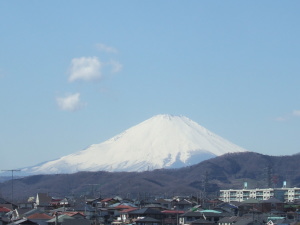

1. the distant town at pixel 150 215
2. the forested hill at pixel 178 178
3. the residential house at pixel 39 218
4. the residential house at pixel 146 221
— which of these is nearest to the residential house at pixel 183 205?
the distant town at pixel 150 215

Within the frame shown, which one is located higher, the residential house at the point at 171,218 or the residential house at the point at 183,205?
the residential house at the point at 183,205

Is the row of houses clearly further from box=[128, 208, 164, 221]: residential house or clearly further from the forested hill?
the forested hill

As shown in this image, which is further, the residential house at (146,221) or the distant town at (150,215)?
the residential house at (146,221)

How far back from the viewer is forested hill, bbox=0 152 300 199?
128 metres

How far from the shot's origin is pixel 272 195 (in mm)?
77125

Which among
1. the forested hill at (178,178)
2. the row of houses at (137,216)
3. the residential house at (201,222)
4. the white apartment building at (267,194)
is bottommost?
the residential house at (201,222)

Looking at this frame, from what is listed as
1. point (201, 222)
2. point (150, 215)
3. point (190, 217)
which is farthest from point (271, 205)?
point (201, 222)

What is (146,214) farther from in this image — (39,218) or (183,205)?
(183,205)

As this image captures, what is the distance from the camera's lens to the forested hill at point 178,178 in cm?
12825

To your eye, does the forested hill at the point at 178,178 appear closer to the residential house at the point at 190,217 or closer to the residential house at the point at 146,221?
the residential house at the point at 190,217

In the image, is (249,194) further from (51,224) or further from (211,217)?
(51,224)

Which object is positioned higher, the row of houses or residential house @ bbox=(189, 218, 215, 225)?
the row of houses

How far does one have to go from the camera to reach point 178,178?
14912 centimetres

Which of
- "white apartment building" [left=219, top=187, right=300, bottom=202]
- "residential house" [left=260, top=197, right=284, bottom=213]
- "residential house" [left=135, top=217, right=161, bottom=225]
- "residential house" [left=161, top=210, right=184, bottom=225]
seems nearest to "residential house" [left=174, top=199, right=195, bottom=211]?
"residential house" [left=260, top=197, right=284, bottom=213]
